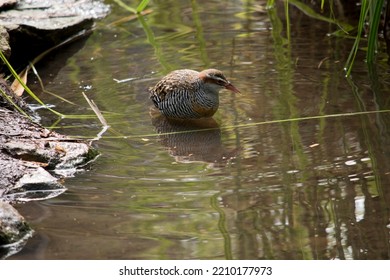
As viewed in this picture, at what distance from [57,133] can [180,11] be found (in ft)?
15.5

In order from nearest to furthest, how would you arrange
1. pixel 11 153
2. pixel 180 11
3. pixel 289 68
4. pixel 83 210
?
1. pixel 83 210
2. pixel 11 153
3. pixel 289 68
4. pixel 180 11

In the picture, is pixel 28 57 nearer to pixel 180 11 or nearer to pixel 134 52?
pixel 134 52

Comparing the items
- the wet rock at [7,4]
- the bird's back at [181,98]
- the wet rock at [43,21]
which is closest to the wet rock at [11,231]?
the bird's back at [181,98]

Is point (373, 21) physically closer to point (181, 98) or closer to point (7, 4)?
point (181, 98)

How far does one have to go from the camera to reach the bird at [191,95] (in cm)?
788

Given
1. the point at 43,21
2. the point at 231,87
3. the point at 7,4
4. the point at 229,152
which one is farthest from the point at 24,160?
the point at 7,4

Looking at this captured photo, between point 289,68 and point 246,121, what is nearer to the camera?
point 246,121

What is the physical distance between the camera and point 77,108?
8203mm

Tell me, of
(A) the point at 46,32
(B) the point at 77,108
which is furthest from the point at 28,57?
(B) the point at 77,108

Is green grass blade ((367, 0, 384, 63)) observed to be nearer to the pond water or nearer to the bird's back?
the pond water

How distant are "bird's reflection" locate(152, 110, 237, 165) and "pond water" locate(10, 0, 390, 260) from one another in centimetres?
2

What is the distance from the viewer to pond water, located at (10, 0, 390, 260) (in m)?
5.34

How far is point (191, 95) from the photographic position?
26.3ft

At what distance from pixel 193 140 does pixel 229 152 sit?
2.24 ft
